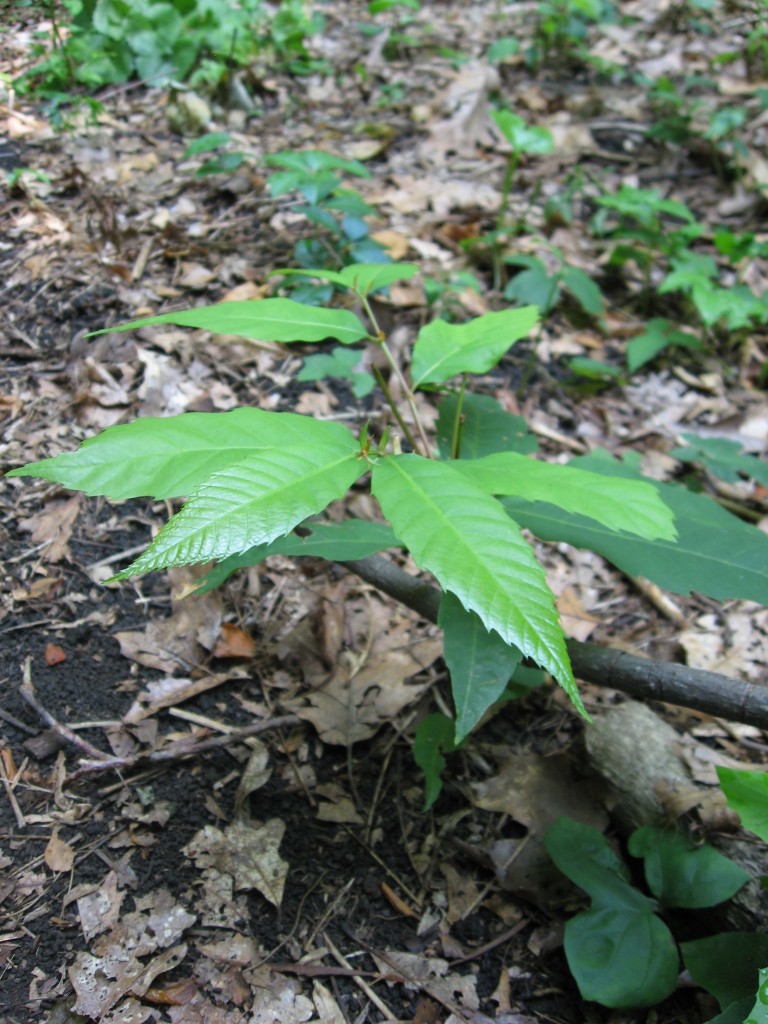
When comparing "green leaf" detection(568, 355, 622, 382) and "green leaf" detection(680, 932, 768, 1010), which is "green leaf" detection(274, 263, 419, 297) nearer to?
"green leaf" detection(568, 355, 622, 382)

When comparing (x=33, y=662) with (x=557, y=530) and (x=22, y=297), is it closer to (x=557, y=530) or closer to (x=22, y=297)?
(x=557, y=530)

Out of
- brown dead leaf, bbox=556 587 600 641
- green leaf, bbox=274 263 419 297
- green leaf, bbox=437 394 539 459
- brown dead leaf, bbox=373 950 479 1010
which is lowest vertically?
brown dead leaf, bbox=373 950 479 1010

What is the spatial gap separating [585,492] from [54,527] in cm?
161

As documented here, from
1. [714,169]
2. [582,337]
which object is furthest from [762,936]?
[714,169]

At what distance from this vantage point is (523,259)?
3467 mm

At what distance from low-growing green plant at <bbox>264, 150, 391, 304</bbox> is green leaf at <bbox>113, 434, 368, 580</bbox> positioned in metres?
1.94

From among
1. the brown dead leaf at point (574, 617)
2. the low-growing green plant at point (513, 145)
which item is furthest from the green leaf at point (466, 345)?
the low-growing green plant at point (513, 145)

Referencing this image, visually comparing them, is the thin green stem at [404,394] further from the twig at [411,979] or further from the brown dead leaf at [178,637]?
the twig at [411,979]

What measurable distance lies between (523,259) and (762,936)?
283 cm

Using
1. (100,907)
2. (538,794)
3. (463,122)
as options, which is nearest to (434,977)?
(538,794)

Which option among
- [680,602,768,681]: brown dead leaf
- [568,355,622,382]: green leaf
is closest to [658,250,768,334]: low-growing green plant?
[568,355,622,382]: green leaf

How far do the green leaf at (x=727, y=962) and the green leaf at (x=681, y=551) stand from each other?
718 mm

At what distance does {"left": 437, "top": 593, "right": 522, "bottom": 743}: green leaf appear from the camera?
1295mm

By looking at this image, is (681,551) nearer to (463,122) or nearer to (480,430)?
(480,430)
